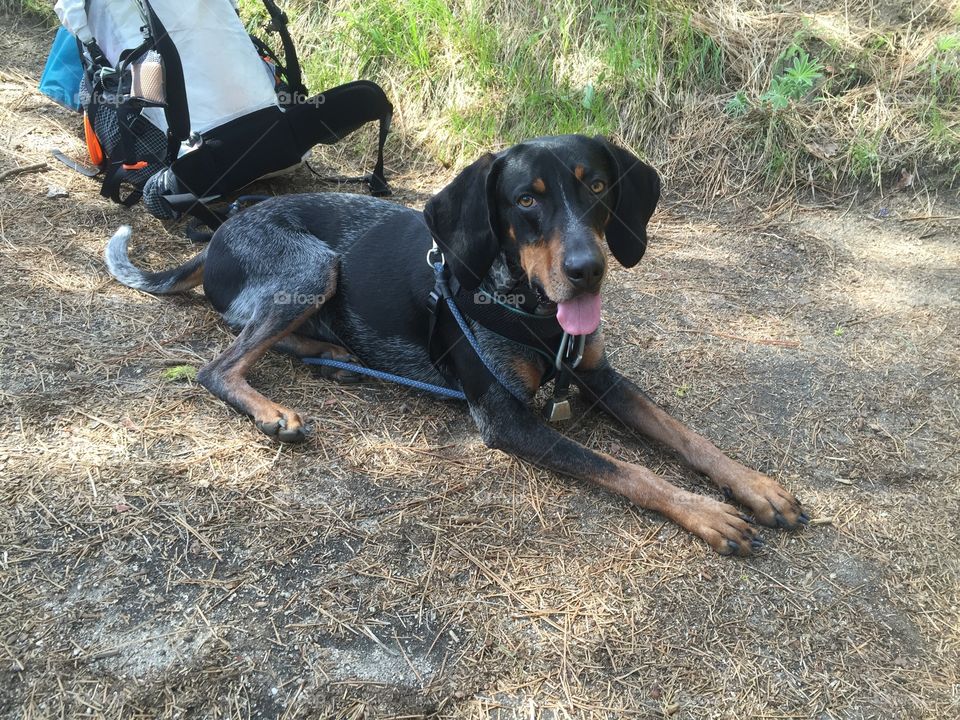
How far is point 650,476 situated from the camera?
2881 millimetres

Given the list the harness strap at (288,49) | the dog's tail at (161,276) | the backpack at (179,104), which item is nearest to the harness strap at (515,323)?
the dog's tail at (161,276)

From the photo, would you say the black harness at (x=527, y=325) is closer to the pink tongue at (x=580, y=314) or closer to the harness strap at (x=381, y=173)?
the pink tongue at (x=580, y=314)

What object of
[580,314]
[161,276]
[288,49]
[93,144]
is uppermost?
[288,49]

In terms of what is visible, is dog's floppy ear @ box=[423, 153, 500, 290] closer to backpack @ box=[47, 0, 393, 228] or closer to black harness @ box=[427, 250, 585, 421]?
Result: black harness @ box=[427, 250, 585, 421]

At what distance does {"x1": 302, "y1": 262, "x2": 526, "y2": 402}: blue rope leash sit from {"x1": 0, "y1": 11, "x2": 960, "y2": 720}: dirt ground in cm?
10

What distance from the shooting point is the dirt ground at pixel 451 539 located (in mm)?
2162

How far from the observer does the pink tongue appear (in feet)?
9.29

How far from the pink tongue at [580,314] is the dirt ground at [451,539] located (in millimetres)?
681

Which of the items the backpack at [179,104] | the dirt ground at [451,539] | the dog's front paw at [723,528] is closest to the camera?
the dirt ground at [451,539]

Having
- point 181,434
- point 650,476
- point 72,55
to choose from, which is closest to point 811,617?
point 650,476

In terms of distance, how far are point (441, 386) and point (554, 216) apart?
117 centimetres

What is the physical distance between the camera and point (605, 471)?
2898 mm

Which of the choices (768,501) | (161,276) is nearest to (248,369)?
(161,276)

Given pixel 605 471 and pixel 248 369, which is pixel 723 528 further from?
pixel 248 369
